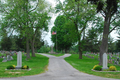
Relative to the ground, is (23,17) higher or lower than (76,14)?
lower

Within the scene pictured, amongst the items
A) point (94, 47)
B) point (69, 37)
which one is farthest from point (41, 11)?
point (94, 47)

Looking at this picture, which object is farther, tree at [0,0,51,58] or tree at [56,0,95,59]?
tree at [56,0,95,59]

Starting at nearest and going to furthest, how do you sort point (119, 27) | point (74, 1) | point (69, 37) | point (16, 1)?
point (119, 27)
point (16, 1)
point (74, 1)
point (69, 37)

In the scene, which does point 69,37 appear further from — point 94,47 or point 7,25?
point 94,47

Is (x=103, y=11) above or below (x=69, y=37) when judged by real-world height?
above

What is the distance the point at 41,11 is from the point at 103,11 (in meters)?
15.6

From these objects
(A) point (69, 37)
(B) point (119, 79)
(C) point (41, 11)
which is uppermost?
(C) point (41, 11)

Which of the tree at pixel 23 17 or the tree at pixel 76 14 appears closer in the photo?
the tree at pixel 23 17

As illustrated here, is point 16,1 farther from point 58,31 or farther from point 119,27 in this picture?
point 58,31

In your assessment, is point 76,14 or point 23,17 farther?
point 76,14

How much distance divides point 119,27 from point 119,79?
16.0 metres

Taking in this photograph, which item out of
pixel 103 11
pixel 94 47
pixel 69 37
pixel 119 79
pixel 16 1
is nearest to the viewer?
pixel 119 79

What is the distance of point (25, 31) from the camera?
24.9 metres

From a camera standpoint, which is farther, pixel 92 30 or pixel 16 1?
pixel 92 30
